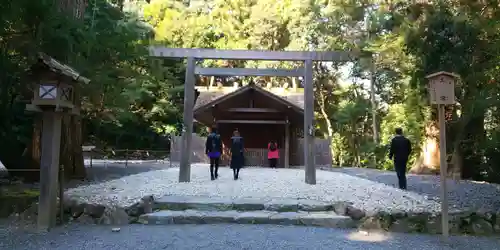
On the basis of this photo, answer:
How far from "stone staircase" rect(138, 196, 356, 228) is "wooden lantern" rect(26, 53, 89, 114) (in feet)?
7.02

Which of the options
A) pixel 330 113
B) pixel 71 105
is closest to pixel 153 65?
pixel 71 105

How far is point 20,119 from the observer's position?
931 cm

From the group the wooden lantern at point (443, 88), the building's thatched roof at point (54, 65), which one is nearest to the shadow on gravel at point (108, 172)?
the building's thatched roof at point (54, 65)

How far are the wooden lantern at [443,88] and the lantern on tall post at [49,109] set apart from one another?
17.1 feet

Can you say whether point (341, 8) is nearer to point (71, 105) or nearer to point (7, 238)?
point (71, 105)

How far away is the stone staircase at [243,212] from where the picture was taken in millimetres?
6184

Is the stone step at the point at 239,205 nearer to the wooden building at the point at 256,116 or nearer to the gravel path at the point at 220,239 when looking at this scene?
the gravel path at the point at 220,239

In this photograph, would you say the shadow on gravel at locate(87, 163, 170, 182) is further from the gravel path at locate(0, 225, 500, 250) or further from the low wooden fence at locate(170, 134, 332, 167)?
the gravel path at locate(0, 225, 500, 250)

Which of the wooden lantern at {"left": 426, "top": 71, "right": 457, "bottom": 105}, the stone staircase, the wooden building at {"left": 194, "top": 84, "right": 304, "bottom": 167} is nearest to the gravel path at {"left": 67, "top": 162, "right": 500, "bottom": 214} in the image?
the stone staircase

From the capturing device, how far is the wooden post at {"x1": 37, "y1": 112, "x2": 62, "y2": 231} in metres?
5.58

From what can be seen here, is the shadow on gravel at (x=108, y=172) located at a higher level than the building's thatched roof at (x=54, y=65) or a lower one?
lower

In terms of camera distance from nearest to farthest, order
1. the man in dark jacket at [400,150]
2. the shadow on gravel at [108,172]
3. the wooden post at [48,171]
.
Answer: the wooden post at [48,171] < the man in dark jacket at [400,150] < the shadow on gravel at [108,172]

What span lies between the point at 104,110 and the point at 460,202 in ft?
30.8

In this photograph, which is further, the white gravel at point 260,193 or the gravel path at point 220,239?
the white gravel at point 260,193
